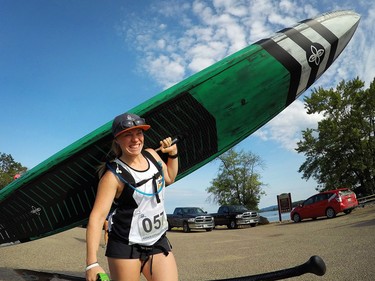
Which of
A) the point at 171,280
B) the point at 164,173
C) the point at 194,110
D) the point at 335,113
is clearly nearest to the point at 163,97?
the point at 194,110

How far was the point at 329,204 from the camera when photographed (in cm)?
1527

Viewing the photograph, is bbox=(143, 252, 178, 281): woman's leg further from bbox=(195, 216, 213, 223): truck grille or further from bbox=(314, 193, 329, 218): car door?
bbox=(195, 216, 213, 223): truck grille

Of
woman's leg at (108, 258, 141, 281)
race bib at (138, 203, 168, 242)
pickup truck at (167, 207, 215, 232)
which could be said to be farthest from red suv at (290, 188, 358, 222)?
woman's leg at (108, 258, 141, 281)

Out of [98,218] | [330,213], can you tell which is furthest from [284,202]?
[98,218]

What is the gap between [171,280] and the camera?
2.20 m

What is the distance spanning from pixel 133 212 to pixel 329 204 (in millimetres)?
15134

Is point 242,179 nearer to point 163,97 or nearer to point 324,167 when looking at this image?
point 324,167

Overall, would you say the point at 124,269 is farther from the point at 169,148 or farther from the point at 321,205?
the point at 321,205

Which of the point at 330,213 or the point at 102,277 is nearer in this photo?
the point at 102,277

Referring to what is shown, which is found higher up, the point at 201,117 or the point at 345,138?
the point at 345,138

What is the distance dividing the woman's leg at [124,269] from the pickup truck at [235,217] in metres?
17.5

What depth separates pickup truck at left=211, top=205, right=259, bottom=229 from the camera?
62.2ft

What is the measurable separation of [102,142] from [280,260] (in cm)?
396

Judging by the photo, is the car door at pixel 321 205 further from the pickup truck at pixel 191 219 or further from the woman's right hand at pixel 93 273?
the woman's right hand at pixel 93 273
